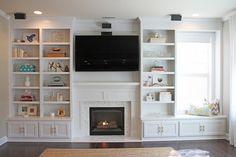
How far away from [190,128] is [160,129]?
0.65 meters

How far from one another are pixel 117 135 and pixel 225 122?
7.60 feet

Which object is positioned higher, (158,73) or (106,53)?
(106,53)

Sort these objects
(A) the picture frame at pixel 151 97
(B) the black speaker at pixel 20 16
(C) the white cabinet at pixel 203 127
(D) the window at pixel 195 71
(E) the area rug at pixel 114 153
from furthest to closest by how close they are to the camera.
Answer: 1. (D) the window at pixel 195 71
2. (A) the picture frame at pixel 151 97
3. (C) the white cabinet at pixel 203 127
4. (B) the black speaker at pixel 20 16
5. (E) the area rug at pixel 114 153

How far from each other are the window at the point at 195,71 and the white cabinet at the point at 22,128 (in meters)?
3.17

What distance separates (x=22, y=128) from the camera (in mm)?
5266

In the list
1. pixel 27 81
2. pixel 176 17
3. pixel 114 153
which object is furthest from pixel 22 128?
pixel 176 17

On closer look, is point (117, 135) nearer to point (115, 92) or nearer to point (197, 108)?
A: point (115, 92)

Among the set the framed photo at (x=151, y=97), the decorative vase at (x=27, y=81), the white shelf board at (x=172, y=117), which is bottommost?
the white shelf board at (x=172, y=117)

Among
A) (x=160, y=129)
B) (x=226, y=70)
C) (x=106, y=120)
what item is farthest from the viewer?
(x=106, y=120)

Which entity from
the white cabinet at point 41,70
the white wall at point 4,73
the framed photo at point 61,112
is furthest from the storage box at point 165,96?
the white wall at point 4,73

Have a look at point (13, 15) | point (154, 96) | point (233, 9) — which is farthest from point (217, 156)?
point (13, 15)

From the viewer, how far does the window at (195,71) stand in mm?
5871

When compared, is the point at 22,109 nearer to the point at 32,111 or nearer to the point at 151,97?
the point at 32,111

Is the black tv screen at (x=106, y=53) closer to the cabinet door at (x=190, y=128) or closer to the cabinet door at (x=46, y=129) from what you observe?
the cabinet door at (x=46, y=129)
